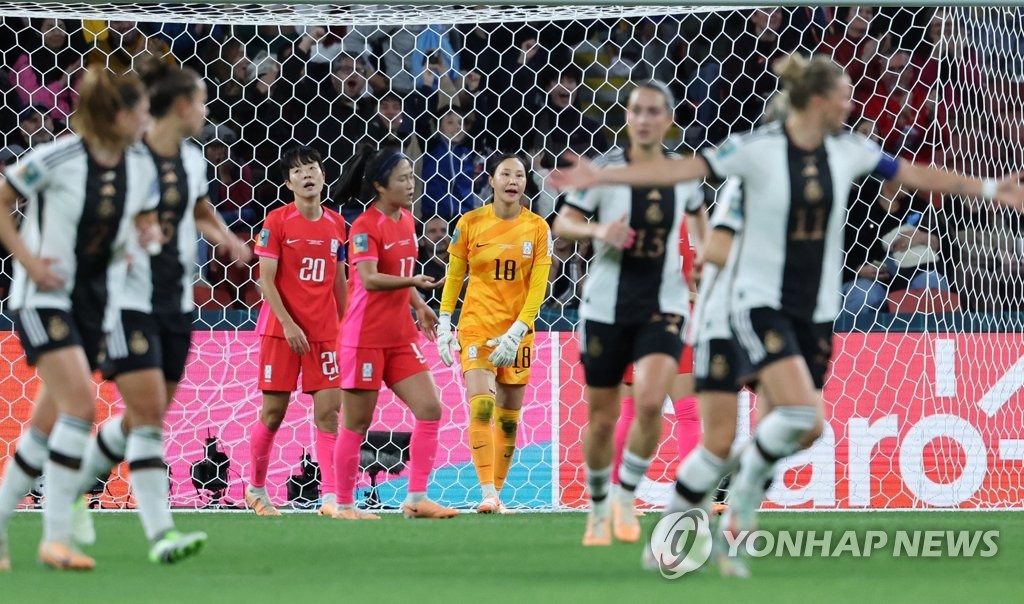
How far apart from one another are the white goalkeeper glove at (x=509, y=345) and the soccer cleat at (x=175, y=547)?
3.61 m

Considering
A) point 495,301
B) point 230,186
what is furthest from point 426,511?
point 230,186

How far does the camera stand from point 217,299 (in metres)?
11.7

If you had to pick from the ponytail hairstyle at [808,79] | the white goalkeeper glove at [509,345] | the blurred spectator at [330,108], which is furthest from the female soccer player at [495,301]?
the ponytail hairstyle at [808,79]

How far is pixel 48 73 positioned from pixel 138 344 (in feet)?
22.2

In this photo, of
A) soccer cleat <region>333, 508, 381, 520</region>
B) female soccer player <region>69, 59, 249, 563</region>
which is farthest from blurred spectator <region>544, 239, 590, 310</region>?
female soccer player <region>69, 59, 249, 563</region>

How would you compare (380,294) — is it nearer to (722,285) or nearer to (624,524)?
(624,524)

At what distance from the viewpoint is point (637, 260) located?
723 centimetres

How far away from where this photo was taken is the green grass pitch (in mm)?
5148

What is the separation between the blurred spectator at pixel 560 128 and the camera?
1234 cm

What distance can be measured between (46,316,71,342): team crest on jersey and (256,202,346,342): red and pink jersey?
389cm

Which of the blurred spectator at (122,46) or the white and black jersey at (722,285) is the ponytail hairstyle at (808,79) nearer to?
the white and black jersey at (722,285)

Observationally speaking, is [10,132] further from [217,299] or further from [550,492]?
[550,492]

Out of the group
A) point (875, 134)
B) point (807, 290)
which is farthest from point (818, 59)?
point (875, 134)

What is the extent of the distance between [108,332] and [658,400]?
7.73 ft
